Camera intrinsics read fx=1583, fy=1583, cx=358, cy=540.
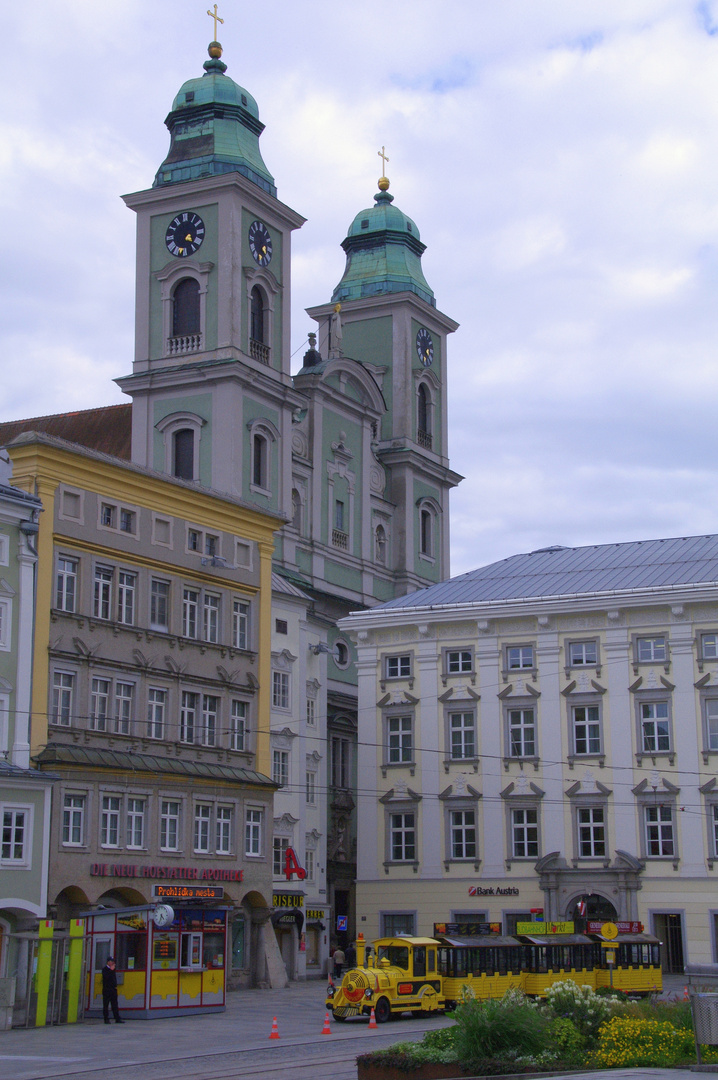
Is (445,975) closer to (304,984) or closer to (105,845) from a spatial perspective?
(105,845)

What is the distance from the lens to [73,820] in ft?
159

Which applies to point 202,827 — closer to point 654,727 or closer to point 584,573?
point 654,727

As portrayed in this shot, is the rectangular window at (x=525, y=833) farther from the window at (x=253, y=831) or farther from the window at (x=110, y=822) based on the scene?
the window at (x=110, y=822)

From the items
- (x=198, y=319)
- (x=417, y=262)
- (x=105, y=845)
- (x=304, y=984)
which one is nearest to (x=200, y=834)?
(x=105, y=845)

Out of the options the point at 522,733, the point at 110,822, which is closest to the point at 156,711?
the point at 110,822

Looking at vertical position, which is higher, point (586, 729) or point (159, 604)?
point (159, 604)

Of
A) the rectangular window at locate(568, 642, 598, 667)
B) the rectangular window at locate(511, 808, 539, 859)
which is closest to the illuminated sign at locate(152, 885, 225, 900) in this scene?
the rectangular window at locate(511, 808, 539, 859)

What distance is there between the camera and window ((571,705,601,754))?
205 feet

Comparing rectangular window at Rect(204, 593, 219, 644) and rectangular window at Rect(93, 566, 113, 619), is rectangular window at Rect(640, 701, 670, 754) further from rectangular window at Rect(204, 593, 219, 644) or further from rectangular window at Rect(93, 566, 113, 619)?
rectangular window at Rect(93, 566, 113, 619)

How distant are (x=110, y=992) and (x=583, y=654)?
28570 mm

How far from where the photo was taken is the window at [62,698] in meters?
49.2

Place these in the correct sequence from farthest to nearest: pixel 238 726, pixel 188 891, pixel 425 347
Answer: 1. pixel 425 347
2. pixel 238 726
3. pixel 188 891

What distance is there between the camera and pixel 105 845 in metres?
49.4

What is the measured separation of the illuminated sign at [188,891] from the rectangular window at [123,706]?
204 inches
